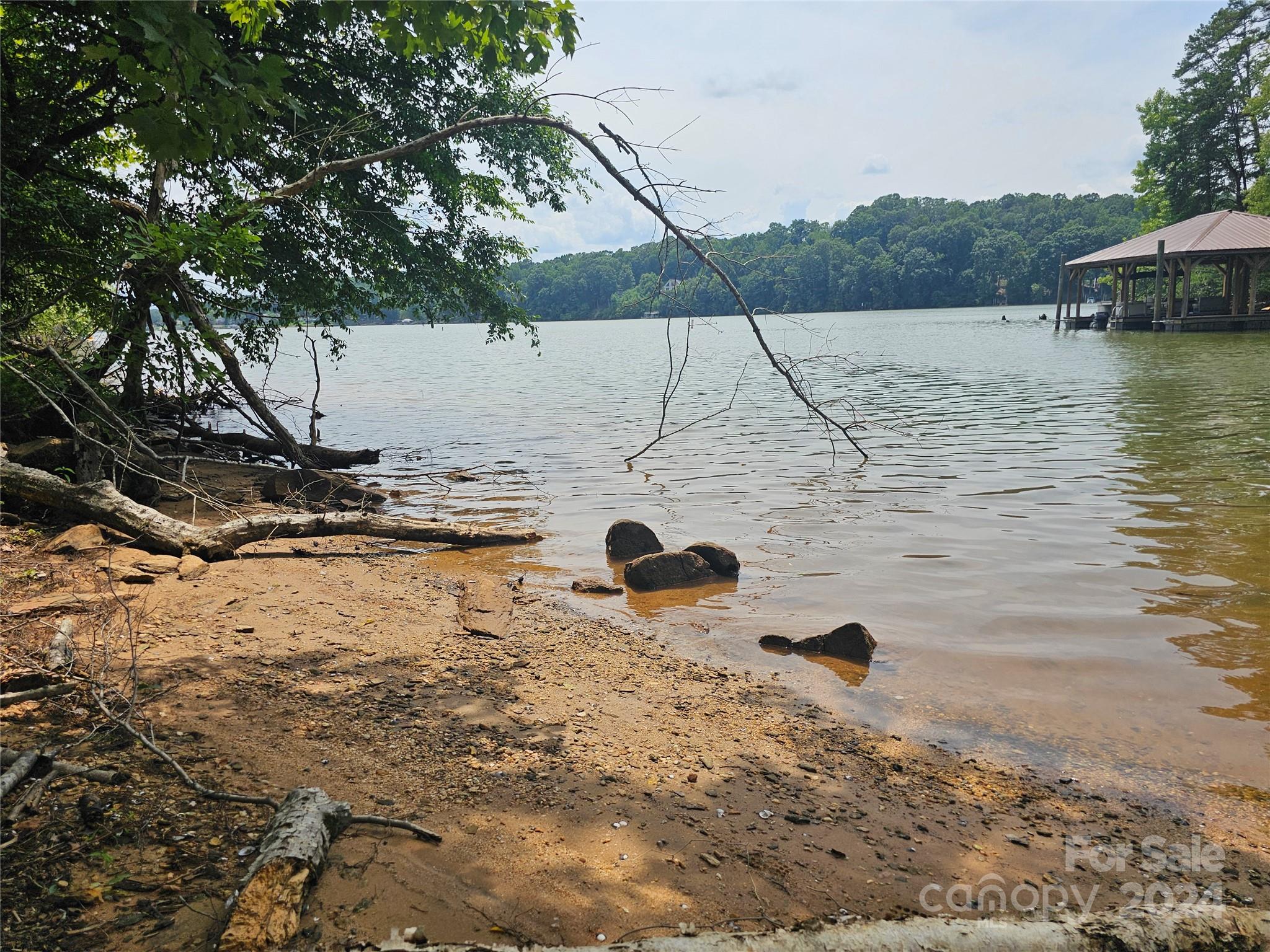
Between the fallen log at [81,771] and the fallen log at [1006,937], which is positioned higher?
the fallen log at [81,771]

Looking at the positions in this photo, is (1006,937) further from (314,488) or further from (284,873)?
(314,488)

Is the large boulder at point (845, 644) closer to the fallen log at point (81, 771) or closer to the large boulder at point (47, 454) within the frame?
the fallen log at point (81, 771)

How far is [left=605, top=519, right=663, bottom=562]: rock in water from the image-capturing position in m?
8.68

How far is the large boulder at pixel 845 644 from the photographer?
589cm

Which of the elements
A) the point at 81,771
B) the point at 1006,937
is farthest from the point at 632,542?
the point at 1006,937

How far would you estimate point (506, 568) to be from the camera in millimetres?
8477

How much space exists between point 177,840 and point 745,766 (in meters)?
2.54

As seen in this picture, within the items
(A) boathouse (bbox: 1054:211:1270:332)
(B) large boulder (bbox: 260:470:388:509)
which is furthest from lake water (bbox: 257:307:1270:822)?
(A) boathouse (bbox: 1054:211:1270:332)

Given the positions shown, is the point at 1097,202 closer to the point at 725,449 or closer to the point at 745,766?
the point at 725,449

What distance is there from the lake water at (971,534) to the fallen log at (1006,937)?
1993 mm

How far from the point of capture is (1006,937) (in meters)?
2.19

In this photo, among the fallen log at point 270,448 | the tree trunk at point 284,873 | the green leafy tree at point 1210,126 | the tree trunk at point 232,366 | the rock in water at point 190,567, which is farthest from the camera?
the green leafy tree at point 1210,126

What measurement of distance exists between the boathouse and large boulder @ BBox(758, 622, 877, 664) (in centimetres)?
4272

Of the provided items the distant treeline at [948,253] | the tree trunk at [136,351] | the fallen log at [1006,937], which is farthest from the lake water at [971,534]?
the distant treeline at [948,253]
